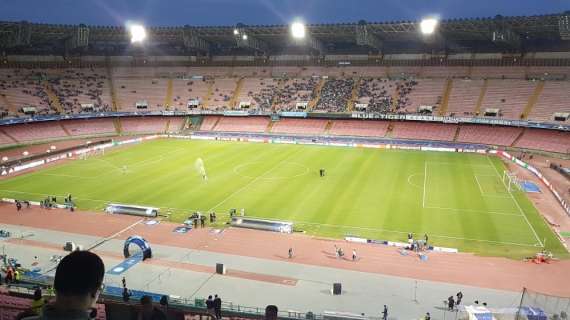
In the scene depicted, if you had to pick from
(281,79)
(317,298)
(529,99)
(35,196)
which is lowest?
(317,298)

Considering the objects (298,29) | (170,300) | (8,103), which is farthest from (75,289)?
(8,103)

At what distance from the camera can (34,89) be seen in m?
78.2

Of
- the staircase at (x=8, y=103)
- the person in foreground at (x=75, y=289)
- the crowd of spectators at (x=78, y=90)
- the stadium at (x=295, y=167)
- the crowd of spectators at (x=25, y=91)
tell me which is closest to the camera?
the person in foreground at (x=75, y=289)

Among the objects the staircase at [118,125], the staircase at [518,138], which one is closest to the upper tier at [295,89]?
the staircase at [518,138]

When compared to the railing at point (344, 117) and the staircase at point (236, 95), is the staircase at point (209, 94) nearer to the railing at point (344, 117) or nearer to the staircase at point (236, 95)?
the railing at point (344, 117)

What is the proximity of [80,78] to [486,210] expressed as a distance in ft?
260

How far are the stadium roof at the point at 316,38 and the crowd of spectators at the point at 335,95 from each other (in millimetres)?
7842

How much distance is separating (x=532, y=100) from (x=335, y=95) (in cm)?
3243

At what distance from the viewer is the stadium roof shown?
223 feet

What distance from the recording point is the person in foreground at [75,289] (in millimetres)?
2928

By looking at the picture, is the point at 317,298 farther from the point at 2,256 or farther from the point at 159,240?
the point at 2,256

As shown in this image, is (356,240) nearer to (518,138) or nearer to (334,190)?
(334,190)

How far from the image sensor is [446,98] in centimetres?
7450

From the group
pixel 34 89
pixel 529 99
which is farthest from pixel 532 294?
pixel 34 89
